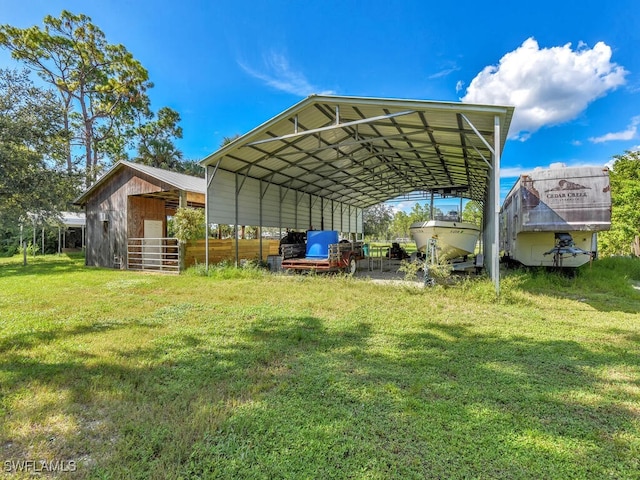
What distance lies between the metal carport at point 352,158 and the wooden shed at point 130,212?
2.21 metres

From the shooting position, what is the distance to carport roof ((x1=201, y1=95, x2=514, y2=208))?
293 inches

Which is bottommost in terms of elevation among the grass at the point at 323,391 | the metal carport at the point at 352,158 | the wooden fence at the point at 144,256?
the grass at the point at 323,391

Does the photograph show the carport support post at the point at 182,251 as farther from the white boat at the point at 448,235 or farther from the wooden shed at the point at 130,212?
the white boat at the point at 448,235

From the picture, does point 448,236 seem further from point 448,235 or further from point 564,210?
point 564,210

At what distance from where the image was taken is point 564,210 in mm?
7504

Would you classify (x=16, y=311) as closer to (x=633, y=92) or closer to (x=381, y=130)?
(x=381, y=130)

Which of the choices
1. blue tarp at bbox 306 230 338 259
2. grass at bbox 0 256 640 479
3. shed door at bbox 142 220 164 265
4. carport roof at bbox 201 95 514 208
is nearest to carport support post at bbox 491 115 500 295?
carport roof at bbox 201 95 514 208

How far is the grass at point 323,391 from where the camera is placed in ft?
6.29

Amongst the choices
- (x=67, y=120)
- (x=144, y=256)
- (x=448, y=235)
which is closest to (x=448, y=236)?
(x=448, y=235)

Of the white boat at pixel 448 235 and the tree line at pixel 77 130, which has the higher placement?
the tree line at pixel 77 130

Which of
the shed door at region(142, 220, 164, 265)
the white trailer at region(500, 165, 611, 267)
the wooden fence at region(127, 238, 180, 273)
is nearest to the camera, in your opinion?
the white trailer at region(500, 165, 611, 267)

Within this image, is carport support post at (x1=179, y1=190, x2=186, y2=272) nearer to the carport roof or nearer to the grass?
the carport roof

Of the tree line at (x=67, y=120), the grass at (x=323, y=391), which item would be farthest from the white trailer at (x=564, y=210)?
the tree line at (x=67, y=120)

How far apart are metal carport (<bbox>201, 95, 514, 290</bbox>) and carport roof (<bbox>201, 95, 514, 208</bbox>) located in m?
0.03
